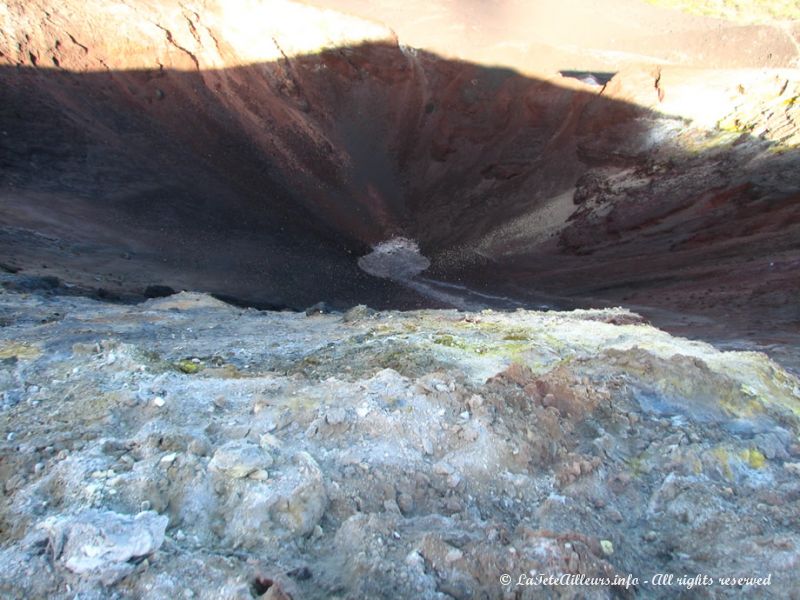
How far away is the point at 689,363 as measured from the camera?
4242mm

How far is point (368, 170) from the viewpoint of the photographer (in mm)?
18703

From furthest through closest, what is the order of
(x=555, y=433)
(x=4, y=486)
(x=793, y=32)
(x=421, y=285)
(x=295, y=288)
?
(x=793, y=32)
(x=421, y=285)
(x=295, y=288)
(x=555, y=433)
(x=4, y=486)

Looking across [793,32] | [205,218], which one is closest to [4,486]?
[205,218]

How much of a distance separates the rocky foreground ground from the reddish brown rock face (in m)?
6.84

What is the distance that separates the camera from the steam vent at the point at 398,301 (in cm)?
216

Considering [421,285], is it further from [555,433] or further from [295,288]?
[555,433]

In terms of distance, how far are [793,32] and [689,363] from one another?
25.7 meters

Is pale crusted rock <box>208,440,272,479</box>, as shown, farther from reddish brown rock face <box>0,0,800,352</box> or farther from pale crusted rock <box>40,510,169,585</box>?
reddish brown rock face <box>0,0,800,352</box>

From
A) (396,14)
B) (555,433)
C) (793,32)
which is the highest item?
(396,14)

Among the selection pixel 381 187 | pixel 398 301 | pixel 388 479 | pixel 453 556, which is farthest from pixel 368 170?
pixel 453 556

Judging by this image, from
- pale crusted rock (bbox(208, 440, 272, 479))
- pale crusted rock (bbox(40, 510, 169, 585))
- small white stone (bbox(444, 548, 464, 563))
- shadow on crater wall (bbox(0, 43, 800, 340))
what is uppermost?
shadow on crater wall (bbox(0, 43, 800, 340))

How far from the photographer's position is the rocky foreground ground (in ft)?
6.40

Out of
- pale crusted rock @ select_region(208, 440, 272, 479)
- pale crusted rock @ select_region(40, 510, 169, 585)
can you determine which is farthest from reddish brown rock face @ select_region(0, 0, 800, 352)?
pale crusted rock @ select_region(40, 510, 169, 585)

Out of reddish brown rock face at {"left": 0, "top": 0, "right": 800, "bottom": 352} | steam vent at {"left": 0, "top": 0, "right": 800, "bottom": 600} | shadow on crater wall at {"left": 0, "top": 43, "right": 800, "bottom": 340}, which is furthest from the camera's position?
reddish brown rock face at {"left": 0, "top": 0, "right": 800, "bottom": 352}
